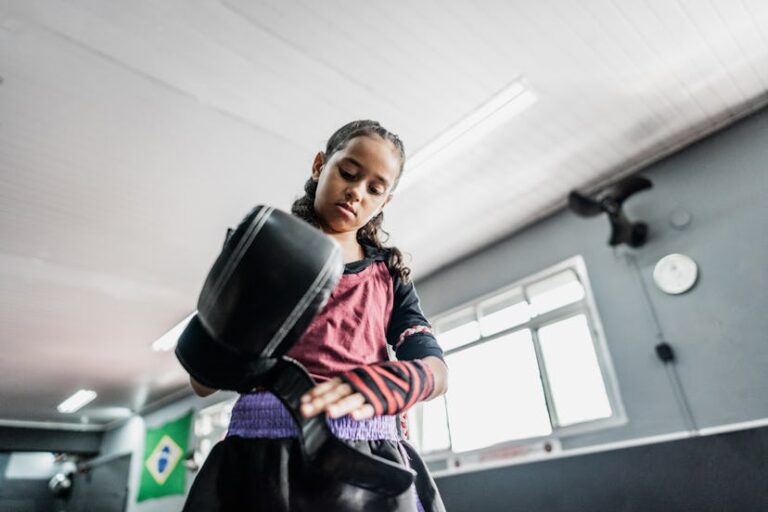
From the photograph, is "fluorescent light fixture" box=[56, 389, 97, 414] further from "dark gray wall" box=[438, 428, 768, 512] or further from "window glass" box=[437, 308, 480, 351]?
"dark gray wall" box=[438, 428, 768, 512]

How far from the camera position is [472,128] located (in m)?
3.42

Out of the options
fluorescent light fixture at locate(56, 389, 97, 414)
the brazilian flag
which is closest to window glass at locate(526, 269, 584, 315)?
the brazilian flag

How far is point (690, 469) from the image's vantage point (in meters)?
2.53

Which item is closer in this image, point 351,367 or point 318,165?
point 351,367

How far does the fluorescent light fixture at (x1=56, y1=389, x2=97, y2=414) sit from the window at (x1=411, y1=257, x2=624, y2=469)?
6.55 metres

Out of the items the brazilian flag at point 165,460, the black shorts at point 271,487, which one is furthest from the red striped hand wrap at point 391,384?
the brazilian flag at point 165,460

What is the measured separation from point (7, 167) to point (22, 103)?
2.43 ft

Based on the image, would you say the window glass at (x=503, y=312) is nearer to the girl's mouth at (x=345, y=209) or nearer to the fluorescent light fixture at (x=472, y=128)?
the fluorescent light fixture at (x=472, y=128)

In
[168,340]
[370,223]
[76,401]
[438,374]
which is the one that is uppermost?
[168,340]

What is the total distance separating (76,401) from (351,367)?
10134 millimetres

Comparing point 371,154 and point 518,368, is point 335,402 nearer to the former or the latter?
point 371,154

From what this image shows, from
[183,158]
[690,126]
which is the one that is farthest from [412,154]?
[690,126]

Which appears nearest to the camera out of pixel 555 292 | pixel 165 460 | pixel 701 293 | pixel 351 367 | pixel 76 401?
pixel 351 367

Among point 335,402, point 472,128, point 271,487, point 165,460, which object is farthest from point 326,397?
point 165,460
